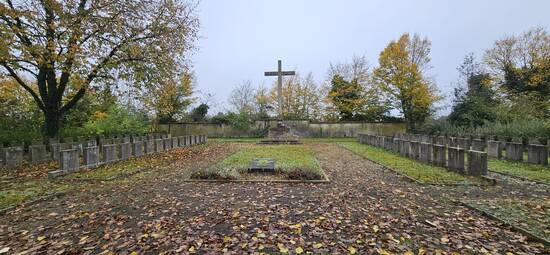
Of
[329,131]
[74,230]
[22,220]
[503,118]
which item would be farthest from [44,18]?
[503,118]

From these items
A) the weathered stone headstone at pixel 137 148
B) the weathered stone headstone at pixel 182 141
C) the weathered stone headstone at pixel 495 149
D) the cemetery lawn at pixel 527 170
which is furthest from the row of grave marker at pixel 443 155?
the weathered stone headstone at pixel 182 141

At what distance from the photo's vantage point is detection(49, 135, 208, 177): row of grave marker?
26.0 feet

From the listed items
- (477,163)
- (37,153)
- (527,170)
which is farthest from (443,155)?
(37,153)

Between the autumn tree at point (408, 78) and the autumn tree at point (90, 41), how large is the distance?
757 inches

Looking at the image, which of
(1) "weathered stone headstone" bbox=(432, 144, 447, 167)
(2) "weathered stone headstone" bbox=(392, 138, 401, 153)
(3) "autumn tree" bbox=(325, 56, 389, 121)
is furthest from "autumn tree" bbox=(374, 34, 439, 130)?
(1) "weathered stone headstone" bbox=(432, 144, 447, 167)

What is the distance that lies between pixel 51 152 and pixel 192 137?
8.61m

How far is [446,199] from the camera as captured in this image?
523cm

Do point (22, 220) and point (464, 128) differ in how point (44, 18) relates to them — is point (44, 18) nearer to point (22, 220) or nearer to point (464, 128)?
point (22, 220)

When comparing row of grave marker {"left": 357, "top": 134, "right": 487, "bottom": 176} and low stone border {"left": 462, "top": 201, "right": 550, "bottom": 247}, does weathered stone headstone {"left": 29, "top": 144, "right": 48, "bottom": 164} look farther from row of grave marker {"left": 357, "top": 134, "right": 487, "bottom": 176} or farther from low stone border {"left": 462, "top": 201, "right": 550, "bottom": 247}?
row of grave marker {"left": 357, "top": 134, "right": 487, "bottom": 176}

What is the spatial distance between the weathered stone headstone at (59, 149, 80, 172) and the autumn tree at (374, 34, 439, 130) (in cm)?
2488

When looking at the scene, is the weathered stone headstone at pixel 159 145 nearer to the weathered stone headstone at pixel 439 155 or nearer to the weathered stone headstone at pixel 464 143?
the weathered stone headstone at pixel 439 155

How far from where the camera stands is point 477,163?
7.15 m

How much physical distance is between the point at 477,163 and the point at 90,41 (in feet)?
47.4

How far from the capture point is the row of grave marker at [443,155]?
23.3 feet
